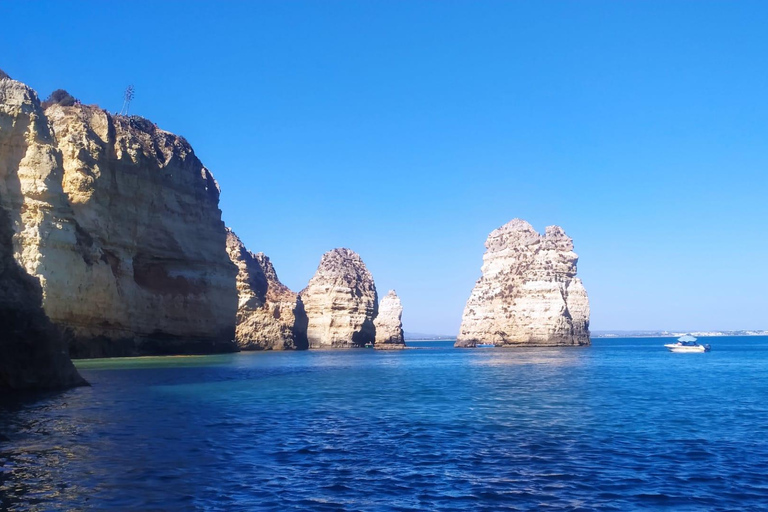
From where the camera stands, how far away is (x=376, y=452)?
12555 mm

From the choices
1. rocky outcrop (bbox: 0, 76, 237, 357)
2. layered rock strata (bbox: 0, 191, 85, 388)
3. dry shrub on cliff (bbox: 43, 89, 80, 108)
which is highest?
dry shrub on cliff (bbox: 43, 89, 80, 108)

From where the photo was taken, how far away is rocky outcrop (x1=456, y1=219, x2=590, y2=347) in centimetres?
8788

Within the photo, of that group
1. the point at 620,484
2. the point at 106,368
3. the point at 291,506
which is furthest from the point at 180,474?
the point at 106,368

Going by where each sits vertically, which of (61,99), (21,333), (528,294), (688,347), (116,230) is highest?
(61,99)

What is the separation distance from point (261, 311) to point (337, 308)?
→ 2048 cm

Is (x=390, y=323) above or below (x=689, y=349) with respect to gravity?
above

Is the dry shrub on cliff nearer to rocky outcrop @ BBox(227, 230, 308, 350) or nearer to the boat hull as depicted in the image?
rocky outcrop @ BBox(227, 230, 308, 350)

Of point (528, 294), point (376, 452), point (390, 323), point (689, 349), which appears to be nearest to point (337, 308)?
point (390, 323)

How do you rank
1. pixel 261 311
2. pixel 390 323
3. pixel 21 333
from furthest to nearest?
pixel 390 323, pixel 261 311, pixel 21 333

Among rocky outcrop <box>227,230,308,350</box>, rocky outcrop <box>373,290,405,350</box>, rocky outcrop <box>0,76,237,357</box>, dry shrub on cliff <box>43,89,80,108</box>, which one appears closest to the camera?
rocky outcrop <box>0,76,237,357</box>

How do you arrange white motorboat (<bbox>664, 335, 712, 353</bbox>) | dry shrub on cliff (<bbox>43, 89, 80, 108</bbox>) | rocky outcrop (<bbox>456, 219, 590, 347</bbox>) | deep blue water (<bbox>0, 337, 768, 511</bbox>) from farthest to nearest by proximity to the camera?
white motorboat (<bbox>664, 335, 712, 353</bbox>), rocky outcrop (<bbox>456, 219, 590, 347</bbox>), dry shrub on cliff (<bbox>43, 89, 80, 108</bbox>), deep blue water (<bbox>0, 337, 768, 511</bbox>)

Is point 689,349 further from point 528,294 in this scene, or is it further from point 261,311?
point 261,311

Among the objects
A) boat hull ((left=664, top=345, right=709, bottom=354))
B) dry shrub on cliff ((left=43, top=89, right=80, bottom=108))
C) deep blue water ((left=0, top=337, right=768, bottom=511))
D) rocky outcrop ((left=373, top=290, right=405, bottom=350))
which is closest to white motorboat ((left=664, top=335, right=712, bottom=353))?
boat hull ((left=664, top=345, right=709, bottom=354))

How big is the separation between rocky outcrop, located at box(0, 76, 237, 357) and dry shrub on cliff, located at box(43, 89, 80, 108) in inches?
148
